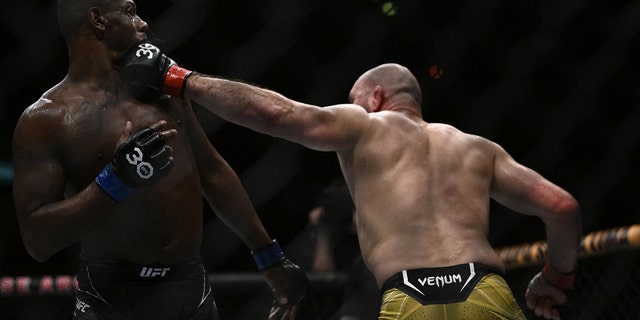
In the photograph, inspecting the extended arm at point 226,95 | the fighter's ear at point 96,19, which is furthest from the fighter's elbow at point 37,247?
the fighter's ear at point 96,19

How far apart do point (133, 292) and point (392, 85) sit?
1.12 m

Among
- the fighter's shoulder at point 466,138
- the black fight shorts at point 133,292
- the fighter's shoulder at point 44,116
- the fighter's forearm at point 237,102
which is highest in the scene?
the fighter's forearm at point 237,102

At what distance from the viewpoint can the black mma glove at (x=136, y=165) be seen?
6.34ft

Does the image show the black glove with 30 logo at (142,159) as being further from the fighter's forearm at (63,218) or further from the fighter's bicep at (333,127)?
the fighter's bicep at (333,127)

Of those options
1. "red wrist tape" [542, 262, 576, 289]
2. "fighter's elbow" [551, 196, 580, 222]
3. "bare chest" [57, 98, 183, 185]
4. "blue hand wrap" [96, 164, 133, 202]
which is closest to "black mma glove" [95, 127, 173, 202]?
"blue hand wrap" [96, 164, 133, 202]

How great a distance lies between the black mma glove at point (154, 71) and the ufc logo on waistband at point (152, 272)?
45 cm

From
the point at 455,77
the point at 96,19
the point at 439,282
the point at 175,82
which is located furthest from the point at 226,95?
the point at 455,77

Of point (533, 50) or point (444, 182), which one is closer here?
point (444, 182)

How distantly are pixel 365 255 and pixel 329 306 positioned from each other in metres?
1.32

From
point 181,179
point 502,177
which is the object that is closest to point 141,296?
point 181,179

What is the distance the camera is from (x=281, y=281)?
2385 millimetres

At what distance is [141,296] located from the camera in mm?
2115

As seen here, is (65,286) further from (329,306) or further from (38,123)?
(38,123)

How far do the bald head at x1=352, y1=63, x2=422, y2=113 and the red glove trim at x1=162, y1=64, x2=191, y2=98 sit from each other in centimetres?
82
